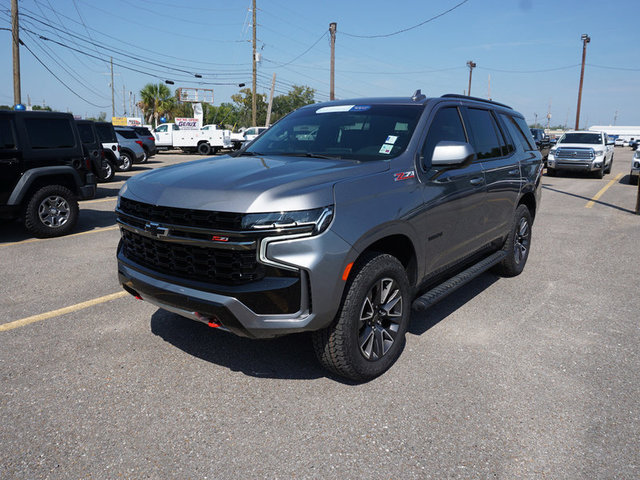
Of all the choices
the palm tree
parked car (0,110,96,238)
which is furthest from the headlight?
the palm tree

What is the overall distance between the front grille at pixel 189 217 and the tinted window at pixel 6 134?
208 inches

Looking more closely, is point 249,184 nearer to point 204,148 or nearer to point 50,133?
point 50,133

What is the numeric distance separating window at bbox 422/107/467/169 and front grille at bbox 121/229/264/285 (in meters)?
1.65

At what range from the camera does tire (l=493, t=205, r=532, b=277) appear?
17.7ft

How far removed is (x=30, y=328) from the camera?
13.5 feet

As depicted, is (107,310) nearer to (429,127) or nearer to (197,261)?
(197,261)

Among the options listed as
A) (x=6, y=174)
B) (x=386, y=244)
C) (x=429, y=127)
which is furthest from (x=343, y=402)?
(x=6, y=174)

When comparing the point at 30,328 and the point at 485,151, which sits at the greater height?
the point at 485,151

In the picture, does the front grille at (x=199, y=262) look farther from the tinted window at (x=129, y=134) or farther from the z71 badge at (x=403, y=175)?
the tinted window at (x=129, y=134)

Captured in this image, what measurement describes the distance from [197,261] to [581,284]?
4542 mm

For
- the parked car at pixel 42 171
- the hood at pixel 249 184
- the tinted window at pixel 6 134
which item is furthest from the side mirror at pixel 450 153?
the tinted window at pixel 6 134

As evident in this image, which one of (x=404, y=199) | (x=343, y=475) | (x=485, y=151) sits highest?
(x=485, y=151)

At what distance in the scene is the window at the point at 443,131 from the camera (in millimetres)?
3768

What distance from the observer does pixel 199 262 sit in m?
2.90
